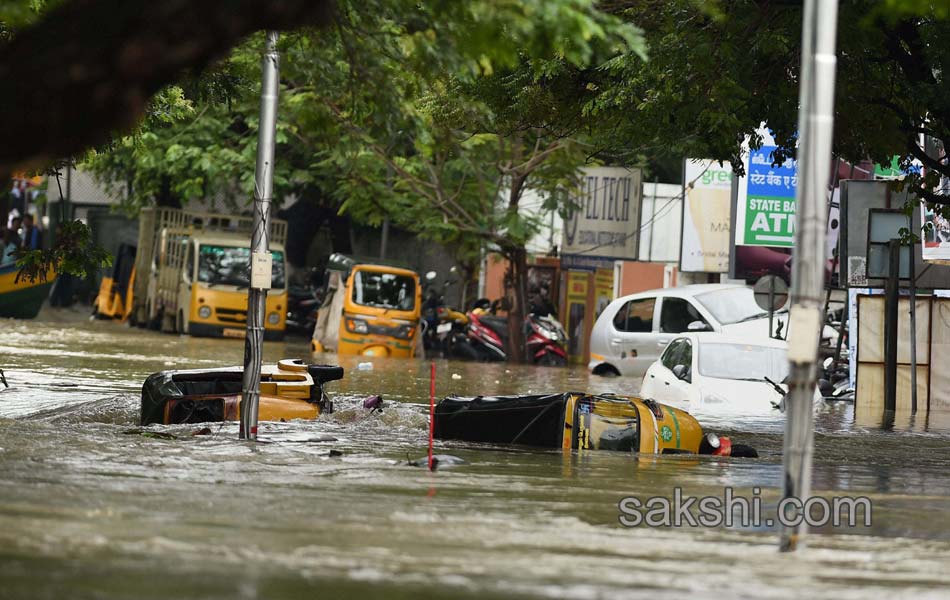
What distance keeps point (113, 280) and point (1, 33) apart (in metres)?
30.8

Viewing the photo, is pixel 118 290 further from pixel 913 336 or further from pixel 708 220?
pixel 913 336

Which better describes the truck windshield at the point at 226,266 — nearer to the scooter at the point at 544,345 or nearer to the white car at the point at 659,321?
the scooter at the point at 544,345

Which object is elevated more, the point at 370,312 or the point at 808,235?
the point at 370,312

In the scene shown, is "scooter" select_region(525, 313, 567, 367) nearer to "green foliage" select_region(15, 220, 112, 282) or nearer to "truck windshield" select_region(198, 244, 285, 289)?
"truck windshield" select_region(198, 244, 285, 289)

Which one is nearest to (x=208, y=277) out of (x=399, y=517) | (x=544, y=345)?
(x=544, y=345)

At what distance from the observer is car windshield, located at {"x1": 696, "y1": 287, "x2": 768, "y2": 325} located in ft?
95.1

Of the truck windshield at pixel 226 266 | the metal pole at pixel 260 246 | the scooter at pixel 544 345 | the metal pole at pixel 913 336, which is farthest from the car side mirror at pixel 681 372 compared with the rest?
the truck windshield at pixel 226 266

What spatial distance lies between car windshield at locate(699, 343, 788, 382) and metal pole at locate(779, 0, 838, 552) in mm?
11329

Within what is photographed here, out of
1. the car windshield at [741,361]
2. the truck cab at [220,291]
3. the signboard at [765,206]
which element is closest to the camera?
the car windshield at [741,361]

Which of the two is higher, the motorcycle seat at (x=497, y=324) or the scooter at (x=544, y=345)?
the motorcycle seat at (x=497, y=324)

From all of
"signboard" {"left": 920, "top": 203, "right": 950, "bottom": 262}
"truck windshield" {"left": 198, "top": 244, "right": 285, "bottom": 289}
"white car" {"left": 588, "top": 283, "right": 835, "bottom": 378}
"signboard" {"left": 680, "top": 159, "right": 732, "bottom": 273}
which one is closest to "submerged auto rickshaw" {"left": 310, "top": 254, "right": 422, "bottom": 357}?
"truck windshield" {"left": 198, "top": 244, "right": 285, "bottom": 289}

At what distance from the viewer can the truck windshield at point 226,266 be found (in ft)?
125

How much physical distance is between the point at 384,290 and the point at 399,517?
2593 cm

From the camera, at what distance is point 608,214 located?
36.8 metres
